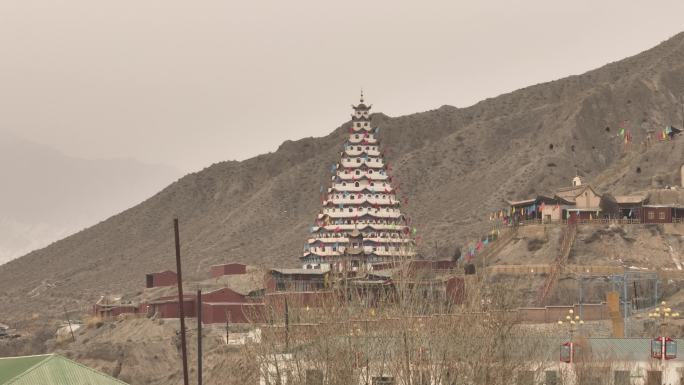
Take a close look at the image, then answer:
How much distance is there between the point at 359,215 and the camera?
133 meters

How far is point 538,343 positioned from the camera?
64.6 m

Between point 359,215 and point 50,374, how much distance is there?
82563 millimetres

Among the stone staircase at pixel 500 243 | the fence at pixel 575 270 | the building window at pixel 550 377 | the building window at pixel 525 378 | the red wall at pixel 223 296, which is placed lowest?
the building window at pixel 550 377

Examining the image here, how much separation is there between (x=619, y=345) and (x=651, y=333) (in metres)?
17.8

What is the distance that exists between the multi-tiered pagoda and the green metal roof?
72.3m

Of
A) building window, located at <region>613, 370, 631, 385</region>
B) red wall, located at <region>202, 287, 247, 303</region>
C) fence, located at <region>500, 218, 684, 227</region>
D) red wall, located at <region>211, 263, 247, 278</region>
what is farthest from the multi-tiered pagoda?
building window, located at <region>613, 370, 631, 385</region>

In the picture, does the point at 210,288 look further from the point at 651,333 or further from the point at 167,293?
the point at 651,333

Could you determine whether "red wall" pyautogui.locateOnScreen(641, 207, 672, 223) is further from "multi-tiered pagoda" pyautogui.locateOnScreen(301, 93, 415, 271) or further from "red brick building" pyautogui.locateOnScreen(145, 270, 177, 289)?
"red brick building" pyautogui.locateOnScreen(145, 270, 177, 289)

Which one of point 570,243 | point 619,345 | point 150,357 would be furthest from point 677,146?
point 619,345

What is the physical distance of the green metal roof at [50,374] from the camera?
167 feet

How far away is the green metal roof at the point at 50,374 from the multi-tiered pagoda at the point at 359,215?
2846 inches

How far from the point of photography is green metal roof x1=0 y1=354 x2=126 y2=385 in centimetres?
5100

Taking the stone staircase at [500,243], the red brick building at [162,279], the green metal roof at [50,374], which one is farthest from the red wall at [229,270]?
the green metal roof at [50,374]

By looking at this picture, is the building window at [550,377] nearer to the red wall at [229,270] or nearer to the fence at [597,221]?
the fence at [597,221]
